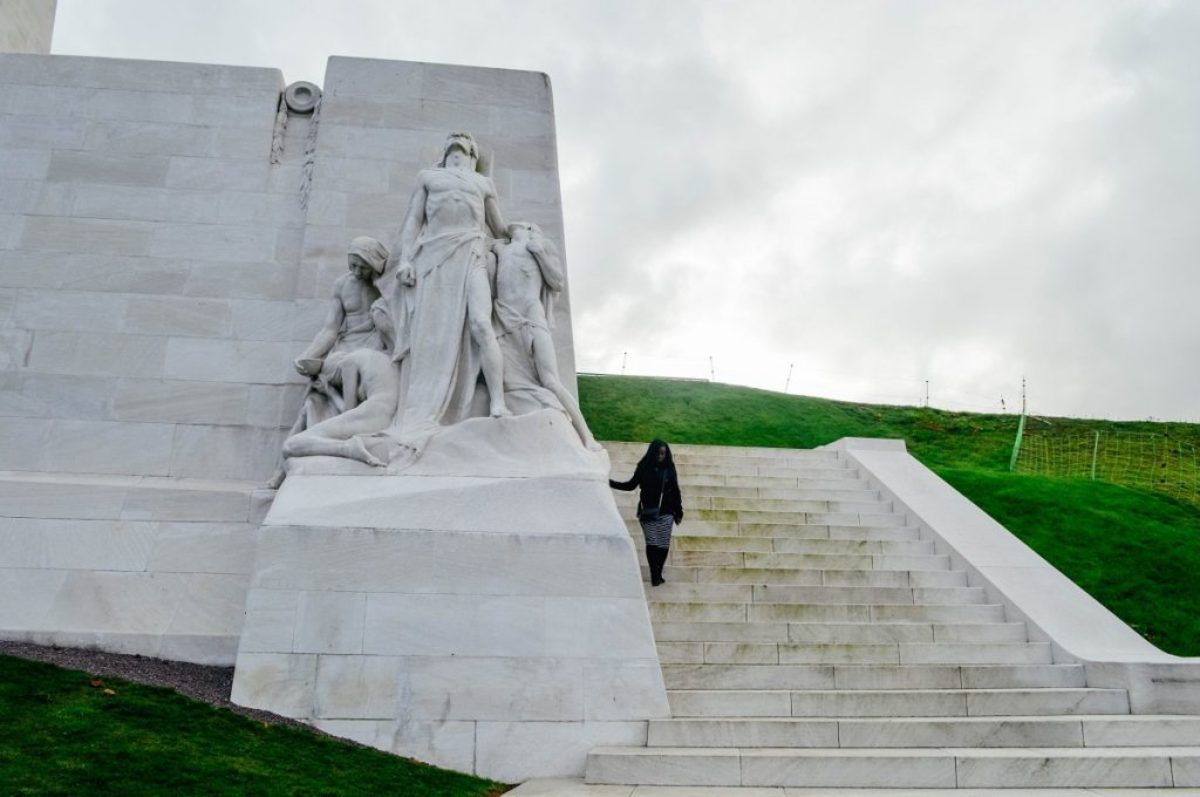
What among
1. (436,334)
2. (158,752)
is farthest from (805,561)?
(158,752)

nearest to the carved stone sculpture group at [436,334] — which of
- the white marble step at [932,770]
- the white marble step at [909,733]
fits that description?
the white marble step at [909,733]

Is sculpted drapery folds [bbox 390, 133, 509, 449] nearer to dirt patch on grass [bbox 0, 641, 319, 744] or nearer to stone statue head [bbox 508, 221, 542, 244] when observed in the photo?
stone statue head [bbox 508, 221, 542, 244]

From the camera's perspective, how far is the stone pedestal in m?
6.77

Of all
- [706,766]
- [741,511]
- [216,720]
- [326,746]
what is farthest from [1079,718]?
[216,720]

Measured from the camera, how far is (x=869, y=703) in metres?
7.12

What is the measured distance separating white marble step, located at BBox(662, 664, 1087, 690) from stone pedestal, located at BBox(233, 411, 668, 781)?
0.68m

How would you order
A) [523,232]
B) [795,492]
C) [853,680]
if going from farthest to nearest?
[795,492]
[523,232]
[853,680]

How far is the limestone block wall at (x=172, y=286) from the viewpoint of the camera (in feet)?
27.6

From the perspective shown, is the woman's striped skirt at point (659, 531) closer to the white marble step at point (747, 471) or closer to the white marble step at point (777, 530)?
the white marble step at point (777, 530)

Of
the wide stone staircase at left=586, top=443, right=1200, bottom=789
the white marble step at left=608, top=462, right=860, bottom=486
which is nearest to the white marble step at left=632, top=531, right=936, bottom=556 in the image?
the wide stone staircase at left=586, top=443, right=1200, bottom=789

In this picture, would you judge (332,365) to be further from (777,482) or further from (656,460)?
(777,482)

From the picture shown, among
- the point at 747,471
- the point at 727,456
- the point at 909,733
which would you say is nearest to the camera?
the point at 909,733

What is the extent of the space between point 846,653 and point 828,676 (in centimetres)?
49

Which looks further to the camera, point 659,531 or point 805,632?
point 659,531
